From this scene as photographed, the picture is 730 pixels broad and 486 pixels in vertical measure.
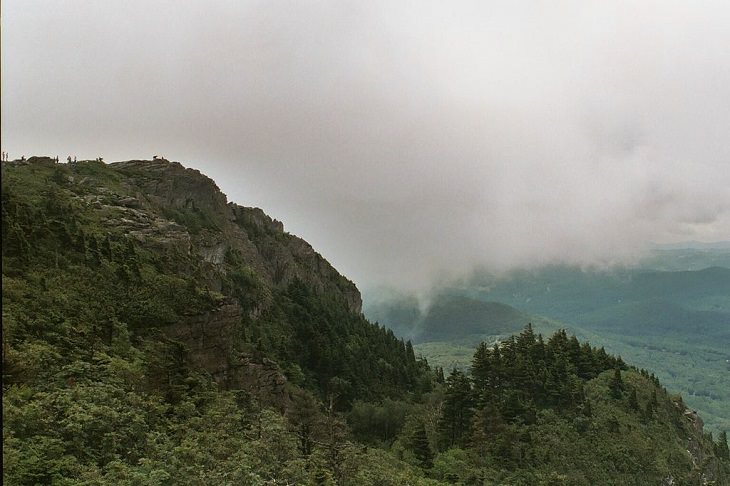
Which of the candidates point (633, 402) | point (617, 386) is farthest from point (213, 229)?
point (633, 402)

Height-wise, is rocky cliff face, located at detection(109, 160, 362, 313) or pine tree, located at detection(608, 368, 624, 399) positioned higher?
rocky cliff face, located at detection(109, 160, 362, 313)

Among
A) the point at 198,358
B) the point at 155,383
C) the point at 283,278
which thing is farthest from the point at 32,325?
the point at 283,278

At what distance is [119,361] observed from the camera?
33.3 metres

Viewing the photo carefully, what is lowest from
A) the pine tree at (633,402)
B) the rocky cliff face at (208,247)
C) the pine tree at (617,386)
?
the pine tree at (633,402)

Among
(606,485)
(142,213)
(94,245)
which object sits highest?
(142,213)

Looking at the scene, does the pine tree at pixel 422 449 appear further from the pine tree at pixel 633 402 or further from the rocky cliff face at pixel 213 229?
the rocky cliff face at pixel 213 229

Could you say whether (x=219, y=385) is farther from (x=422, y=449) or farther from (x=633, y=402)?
(x=633, y=402)

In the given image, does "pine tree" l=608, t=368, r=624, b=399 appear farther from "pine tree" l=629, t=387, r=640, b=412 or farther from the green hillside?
"pine tree" l=629, t=387, r=640, b=412

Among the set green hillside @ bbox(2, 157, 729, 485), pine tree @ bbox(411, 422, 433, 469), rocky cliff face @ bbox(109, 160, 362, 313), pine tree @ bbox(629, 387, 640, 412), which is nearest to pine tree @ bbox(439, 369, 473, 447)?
green hillside @ bbox(2, 157, 729, 485)

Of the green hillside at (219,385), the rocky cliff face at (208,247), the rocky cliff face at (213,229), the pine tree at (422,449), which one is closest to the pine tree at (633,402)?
the green hillside at (219,385)

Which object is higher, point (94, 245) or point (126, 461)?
point (94, 245)

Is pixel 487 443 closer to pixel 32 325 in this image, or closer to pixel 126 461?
pixel 126 461

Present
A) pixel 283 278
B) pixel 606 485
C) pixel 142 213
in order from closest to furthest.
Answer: pixel 606 485
pixel 142 213
pixel 283 278

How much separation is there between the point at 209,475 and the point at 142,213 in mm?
58808
